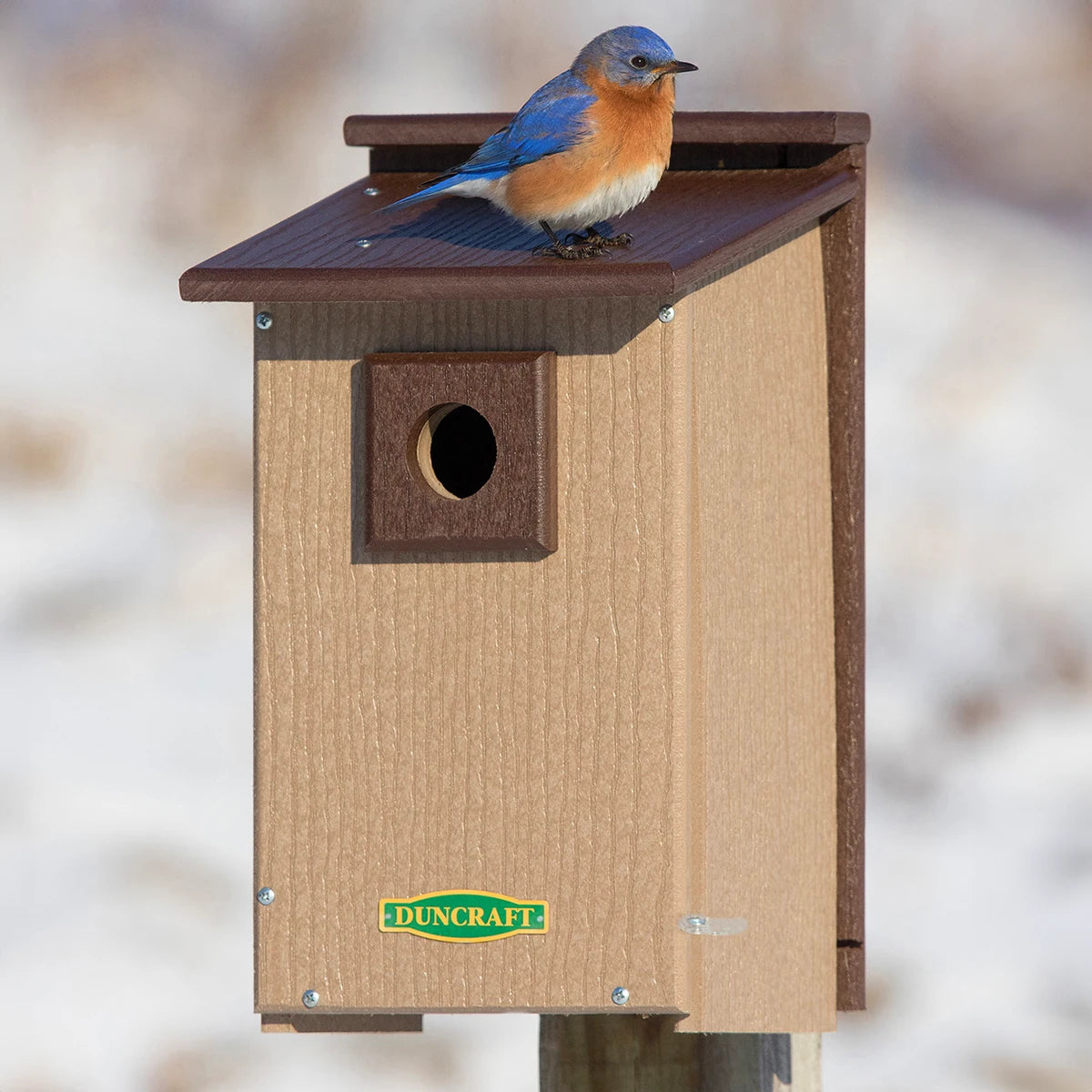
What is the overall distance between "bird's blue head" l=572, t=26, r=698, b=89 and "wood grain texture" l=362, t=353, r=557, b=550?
19.3 inches

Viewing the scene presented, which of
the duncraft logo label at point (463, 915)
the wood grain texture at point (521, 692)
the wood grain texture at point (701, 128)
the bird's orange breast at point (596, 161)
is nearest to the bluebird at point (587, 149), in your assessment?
the bird's orange breast at point (596, 161)

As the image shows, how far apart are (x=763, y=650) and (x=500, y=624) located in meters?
0.55

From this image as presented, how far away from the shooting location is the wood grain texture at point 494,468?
122 inches

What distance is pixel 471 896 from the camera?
3.19 metres

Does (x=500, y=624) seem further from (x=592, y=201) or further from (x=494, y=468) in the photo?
(x=592, y=201)

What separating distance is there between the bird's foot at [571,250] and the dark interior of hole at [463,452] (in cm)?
42

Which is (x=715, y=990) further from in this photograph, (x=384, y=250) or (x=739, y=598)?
(x=384, y=250)

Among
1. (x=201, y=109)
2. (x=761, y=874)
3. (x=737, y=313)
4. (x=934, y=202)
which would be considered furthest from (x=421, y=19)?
(x=761, y=874)

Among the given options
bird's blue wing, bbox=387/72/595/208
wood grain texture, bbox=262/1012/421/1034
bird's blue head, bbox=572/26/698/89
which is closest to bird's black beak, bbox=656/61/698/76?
bird's blue head, bbox=572/26/698/89

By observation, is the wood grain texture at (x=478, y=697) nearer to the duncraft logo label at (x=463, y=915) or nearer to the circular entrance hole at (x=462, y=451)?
the duncraft logo label at (x=463, y=915)

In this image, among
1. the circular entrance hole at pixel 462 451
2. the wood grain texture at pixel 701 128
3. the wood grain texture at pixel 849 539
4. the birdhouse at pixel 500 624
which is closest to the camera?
the birdhouse at pixel 500 624

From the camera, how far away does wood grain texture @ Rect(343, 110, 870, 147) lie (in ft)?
12.2

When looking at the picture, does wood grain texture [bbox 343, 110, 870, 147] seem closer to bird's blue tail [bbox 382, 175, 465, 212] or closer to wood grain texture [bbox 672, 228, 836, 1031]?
wood grain texture [bbox 672, 228, 836, 1031]

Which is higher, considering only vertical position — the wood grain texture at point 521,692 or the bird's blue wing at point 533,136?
the bird's blue wing at point 533,136
